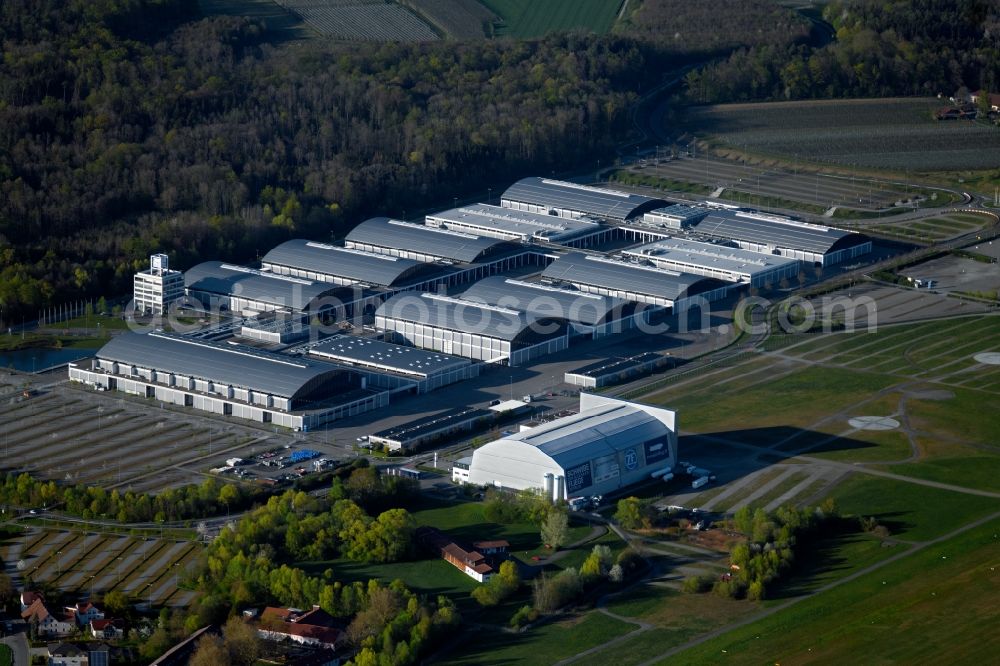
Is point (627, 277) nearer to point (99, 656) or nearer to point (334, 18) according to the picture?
point (99, 656)

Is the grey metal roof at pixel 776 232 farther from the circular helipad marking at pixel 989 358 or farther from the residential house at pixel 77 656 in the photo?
the residential house at pixel 77 656

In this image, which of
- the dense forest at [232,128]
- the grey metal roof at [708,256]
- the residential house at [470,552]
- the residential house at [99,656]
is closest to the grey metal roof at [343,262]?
the dense forest at [232,128]

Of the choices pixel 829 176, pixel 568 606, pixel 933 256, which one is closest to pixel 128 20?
pixel 829 176

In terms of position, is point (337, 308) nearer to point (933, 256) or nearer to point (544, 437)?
point (544, 437)

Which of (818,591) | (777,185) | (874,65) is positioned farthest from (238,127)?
(818,591)

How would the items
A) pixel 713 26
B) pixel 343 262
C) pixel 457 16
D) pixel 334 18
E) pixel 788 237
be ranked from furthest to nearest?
pixel 713 26, pixel 457 16, pixel 334 18, pixel 788 237, pixel 343 262

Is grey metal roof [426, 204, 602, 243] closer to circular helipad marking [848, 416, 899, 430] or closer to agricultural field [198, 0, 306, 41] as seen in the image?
circular helipad marking [848, 416, 899, 430]
